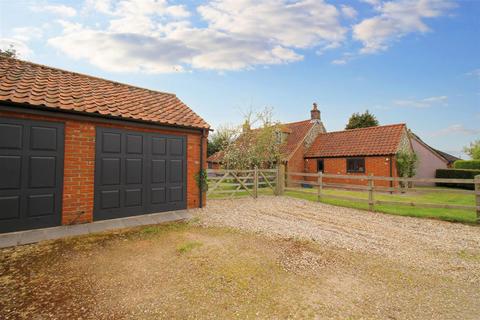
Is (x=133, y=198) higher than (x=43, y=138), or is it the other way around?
(x=43, y=138)

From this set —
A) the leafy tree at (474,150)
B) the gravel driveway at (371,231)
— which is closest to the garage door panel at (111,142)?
the gravel driveway at (371,231)

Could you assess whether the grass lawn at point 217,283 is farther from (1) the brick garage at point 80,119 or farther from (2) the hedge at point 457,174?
(2) the hedge at point 457,174

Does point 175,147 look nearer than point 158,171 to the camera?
Answer: No

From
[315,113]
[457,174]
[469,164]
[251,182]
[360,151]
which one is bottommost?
[251,182]

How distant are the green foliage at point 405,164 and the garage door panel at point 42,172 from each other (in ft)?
67.0

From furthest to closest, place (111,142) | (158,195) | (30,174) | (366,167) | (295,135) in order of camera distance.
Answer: (295,135) < (366,167) < (158,195) < (111,142) < (30,174)

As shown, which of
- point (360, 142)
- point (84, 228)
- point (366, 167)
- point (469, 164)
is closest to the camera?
point (84, 228)

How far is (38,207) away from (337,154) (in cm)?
2015

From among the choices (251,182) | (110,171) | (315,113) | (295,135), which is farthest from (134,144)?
(315,113)

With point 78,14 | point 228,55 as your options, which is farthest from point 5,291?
point 228,55

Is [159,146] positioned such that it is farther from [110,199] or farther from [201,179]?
[110,199]

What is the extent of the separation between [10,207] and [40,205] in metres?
0.58

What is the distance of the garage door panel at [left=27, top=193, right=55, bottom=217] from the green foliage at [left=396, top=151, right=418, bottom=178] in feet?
67.2

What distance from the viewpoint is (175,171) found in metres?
9.06
